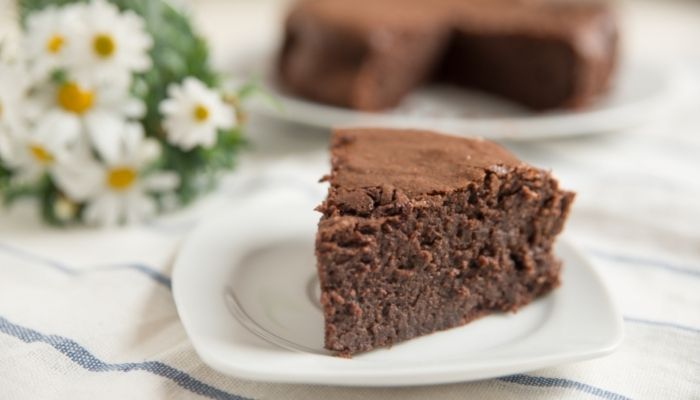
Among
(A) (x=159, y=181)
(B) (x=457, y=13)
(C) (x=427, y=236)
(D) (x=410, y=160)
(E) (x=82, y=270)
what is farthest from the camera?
(B) (x=457, y=13)

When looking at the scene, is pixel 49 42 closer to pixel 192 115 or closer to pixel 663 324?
pixel 192 115

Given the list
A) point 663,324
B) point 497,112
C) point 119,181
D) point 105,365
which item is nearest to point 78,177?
point 119,181

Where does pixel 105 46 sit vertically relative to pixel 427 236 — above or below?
above

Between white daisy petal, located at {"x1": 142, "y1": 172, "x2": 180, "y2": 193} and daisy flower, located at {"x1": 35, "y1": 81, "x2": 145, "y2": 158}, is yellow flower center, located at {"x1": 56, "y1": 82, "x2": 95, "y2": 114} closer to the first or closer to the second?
daisy flower, located at {"x1": 35, "y1": 81, "x2": 145, "y2": 158}

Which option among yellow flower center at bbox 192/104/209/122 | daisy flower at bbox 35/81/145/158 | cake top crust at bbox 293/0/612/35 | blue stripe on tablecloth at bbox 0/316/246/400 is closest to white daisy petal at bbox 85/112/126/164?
daisy flower at bbox 35/81/145/158

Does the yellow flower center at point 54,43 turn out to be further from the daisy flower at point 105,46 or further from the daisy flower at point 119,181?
the daisy flower at point 119,181

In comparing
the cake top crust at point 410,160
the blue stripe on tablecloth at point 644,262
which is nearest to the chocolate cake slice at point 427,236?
the cake top crust at point 410,160

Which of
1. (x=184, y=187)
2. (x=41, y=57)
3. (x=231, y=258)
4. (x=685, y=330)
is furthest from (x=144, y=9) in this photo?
(x=685, y=330)

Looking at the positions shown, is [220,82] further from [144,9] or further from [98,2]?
[98,2]
